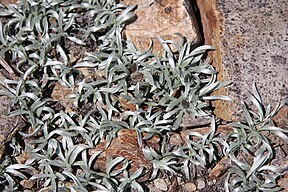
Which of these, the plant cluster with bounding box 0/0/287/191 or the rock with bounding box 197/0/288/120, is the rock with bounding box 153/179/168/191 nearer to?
the plant cluster with bounding box 0/0/287/191

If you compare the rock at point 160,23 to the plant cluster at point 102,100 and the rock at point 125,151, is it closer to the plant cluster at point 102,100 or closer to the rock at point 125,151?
the plant cluster at point 102,100

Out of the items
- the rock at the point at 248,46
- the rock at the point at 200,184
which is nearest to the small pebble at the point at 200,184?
the rock at the point at 200,184

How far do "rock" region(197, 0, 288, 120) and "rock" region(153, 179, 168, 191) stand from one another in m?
0.49

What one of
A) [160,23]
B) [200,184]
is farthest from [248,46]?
[200,184]

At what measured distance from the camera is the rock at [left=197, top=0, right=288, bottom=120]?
3.08 meters

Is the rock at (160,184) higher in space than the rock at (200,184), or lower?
higher

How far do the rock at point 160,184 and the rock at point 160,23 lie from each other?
28.2 inches

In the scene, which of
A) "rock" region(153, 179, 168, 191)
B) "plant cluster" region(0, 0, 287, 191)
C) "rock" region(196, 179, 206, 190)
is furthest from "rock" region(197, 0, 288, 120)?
"rock" region(153, 179, 168, 191)

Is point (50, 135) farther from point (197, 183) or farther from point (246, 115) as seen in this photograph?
point (246, 115)

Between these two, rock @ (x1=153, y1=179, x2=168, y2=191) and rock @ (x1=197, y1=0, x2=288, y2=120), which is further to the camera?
rock @ (x1=197, y1=0, x2=288, y2=120)

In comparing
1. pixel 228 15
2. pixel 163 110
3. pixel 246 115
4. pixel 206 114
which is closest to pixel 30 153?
pixel 163 110

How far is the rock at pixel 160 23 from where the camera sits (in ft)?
10.4

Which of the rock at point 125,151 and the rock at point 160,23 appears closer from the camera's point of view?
the rock at point 125,151

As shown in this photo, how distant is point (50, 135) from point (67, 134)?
0.28ft
